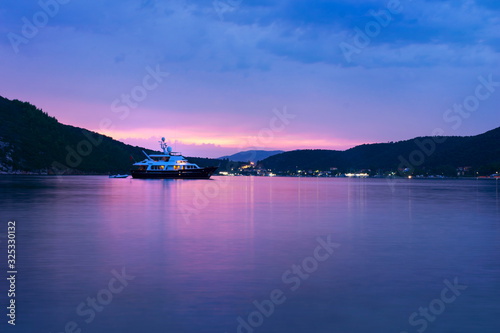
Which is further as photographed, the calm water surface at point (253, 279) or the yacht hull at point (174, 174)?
the yacht hull at point (174, 174)

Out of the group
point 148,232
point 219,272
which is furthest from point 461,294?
point 148,232

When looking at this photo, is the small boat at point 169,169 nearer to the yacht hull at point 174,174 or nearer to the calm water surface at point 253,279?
the yacht hull at point 174,174

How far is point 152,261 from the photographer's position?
1628 cm

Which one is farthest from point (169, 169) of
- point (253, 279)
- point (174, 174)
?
point (253, 279)

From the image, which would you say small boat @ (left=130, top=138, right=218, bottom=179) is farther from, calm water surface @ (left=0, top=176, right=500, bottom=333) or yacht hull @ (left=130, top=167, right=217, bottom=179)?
calm water surface @ (left=0, top=176, right=500, bottom=333)

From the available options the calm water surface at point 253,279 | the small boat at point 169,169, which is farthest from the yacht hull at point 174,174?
the calm water surface at point 253,279

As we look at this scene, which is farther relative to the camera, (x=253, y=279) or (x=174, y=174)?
(x=174, y=174)

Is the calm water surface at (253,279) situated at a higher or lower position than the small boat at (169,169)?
lower

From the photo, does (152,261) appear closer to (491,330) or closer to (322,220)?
(491,330)

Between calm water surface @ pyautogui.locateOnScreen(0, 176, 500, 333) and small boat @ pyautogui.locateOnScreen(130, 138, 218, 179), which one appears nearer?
calm water surface @ pyautogui.locateOnScreen(0, 176, 500, 333)

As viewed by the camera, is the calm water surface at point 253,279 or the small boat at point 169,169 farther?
the small boat at point 169,169

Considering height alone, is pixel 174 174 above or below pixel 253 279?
above

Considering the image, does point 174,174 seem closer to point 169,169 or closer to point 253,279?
point 169,169

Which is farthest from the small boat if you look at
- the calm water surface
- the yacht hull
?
the calm water surface
